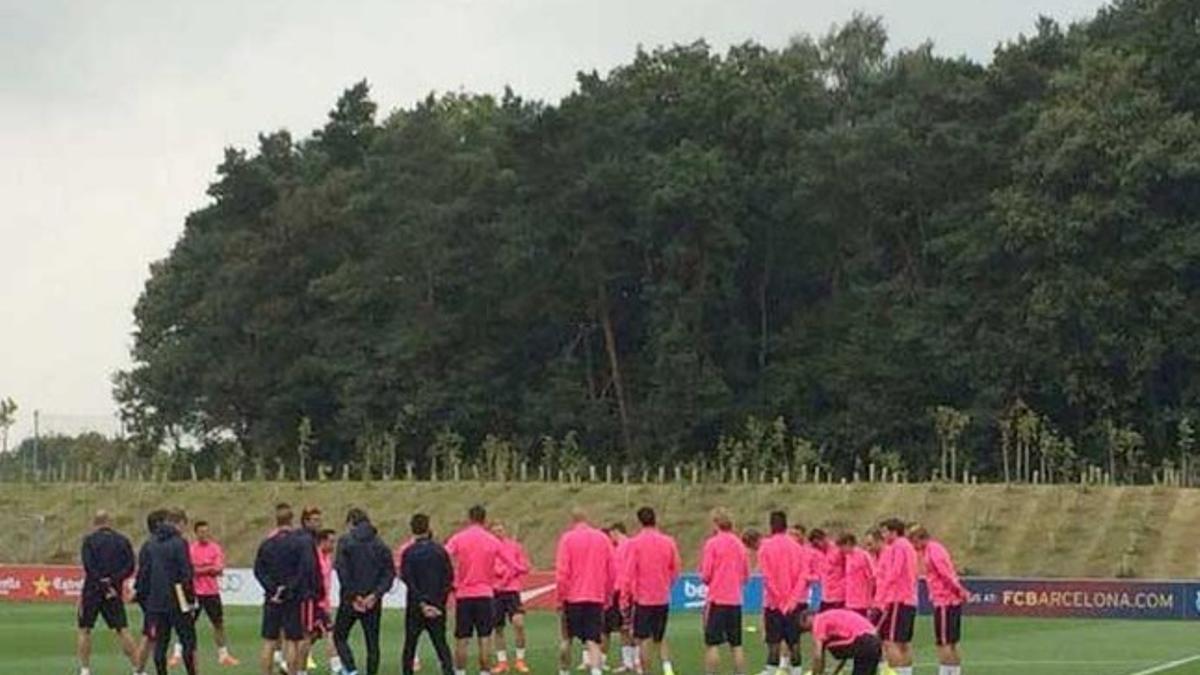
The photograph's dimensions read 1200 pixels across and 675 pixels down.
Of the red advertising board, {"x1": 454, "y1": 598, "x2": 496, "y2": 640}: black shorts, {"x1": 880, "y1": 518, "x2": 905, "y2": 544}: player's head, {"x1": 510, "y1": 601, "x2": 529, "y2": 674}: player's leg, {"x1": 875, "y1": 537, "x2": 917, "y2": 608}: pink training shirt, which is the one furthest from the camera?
the red advertising board

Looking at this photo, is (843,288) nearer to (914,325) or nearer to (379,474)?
(914,325)

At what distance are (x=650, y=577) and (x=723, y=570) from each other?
3.53ft

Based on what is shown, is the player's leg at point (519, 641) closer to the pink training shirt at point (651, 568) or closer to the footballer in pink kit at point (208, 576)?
the pink training shirt at point (651, 568)

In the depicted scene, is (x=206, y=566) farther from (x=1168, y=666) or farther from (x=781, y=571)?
(x=1168, y=666)

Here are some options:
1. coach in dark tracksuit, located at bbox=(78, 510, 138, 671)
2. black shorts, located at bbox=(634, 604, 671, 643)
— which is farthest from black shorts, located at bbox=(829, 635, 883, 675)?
coach in dark tracksuit, located at bbox=(78, 510, 138, 671)

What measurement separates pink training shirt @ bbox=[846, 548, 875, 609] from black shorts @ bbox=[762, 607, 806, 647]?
2.13ft

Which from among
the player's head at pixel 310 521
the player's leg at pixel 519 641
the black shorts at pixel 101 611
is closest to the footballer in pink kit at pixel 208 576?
the player's leg at pixel 519 641

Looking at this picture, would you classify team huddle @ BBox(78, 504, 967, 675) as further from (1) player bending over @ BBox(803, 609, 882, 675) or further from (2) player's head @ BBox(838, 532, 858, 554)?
(1) player bending over @ BBox(803, 609, 882, 675)

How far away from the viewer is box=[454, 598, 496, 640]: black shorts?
26859mm

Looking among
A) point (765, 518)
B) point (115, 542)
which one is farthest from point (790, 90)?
point (115, 542)

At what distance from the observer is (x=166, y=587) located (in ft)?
84.7

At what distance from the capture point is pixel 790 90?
3398 inches

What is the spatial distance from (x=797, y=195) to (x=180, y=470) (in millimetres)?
27075

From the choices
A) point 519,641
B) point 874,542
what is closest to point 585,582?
point 874,542
